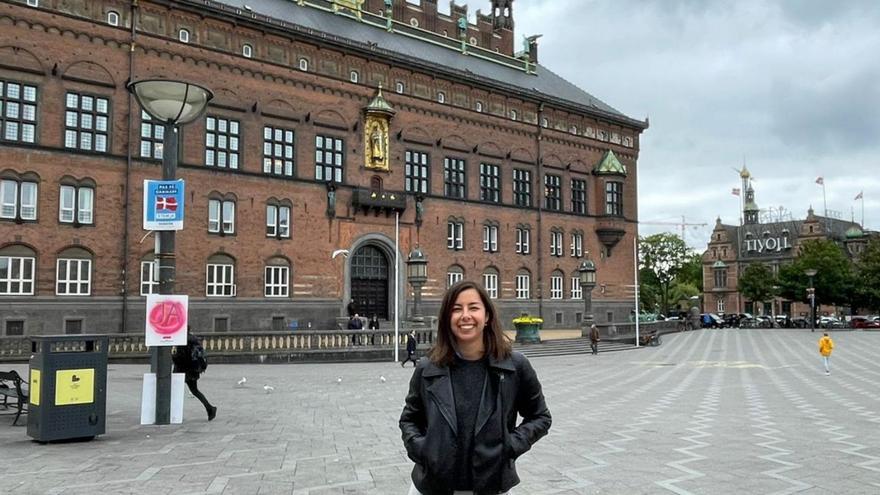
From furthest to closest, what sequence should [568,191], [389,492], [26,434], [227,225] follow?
[568,191]
[227,225]
[26,434]
[389,492]

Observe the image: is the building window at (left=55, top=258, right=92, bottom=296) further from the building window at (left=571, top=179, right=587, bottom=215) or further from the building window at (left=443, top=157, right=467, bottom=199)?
the building window at (left=571, top=179, right=587, bottom=215)

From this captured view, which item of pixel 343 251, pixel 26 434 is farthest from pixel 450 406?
pixel 343 251

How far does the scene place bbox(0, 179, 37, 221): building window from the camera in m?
29.7

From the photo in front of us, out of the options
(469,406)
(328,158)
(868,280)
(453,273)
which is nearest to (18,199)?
(328,158)

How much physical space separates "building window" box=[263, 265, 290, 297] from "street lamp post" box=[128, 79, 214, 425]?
2387 cm

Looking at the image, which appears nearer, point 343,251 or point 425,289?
point 343,251

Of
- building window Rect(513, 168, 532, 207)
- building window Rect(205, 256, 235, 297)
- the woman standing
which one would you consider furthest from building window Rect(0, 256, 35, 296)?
the woman standing

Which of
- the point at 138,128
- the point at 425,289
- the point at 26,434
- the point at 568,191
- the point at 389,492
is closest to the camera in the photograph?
the point at 389,492

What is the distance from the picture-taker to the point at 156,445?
10.3 meters

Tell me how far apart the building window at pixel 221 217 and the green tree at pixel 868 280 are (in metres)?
58.1

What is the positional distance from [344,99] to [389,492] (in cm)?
3488

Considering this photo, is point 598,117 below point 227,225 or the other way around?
the other way around

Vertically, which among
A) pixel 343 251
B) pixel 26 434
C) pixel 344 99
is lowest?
pixel 26 434

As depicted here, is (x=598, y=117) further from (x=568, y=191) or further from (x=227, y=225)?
(x=227, y=225)
